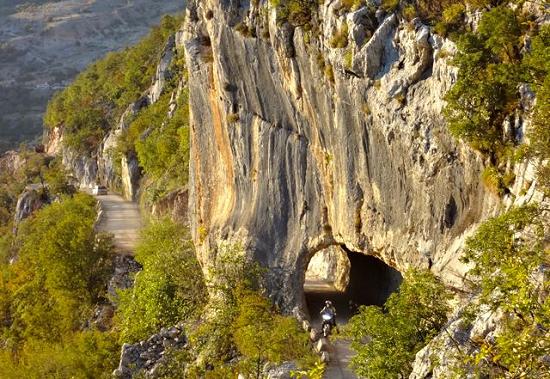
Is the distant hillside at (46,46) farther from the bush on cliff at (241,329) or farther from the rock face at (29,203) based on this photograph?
the bush on cliff at (241,329)

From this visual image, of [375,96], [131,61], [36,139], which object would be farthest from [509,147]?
[36,139]

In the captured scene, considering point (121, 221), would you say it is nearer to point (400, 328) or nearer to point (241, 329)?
point (241, 329)

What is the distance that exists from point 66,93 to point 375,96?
78.3m

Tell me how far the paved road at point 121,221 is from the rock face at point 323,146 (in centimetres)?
1492

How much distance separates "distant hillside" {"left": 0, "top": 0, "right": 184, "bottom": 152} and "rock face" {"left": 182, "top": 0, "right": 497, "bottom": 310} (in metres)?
119

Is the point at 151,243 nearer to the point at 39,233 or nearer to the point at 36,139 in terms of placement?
the point at 39,233

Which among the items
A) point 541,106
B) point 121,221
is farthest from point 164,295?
point 121,221

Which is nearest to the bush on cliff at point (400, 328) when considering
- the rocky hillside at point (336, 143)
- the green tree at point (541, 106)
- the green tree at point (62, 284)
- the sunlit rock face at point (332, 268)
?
the rocky hillside at point (336, 143)

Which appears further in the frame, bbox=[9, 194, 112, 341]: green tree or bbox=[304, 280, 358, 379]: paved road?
bbox=[9, 194, 112, 341]: green tree

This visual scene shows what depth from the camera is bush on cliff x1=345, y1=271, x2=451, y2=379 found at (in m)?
14.8

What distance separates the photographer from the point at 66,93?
88500 millimetres

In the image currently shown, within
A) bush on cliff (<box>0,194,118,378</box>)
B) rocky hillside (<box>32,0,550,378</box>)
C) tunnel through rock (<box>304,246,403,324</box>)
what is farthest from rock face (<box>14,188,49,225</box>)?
tunnel through rock (<box>304,246,403,324</box>)

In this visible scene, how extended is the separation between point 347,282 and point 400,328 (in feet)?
48.9

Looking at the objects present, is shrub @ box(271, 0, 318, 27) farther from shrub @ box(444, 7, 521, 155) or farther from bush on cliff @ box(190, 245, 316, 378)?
bush on cliff @ box(190, 245, 316, 378)
